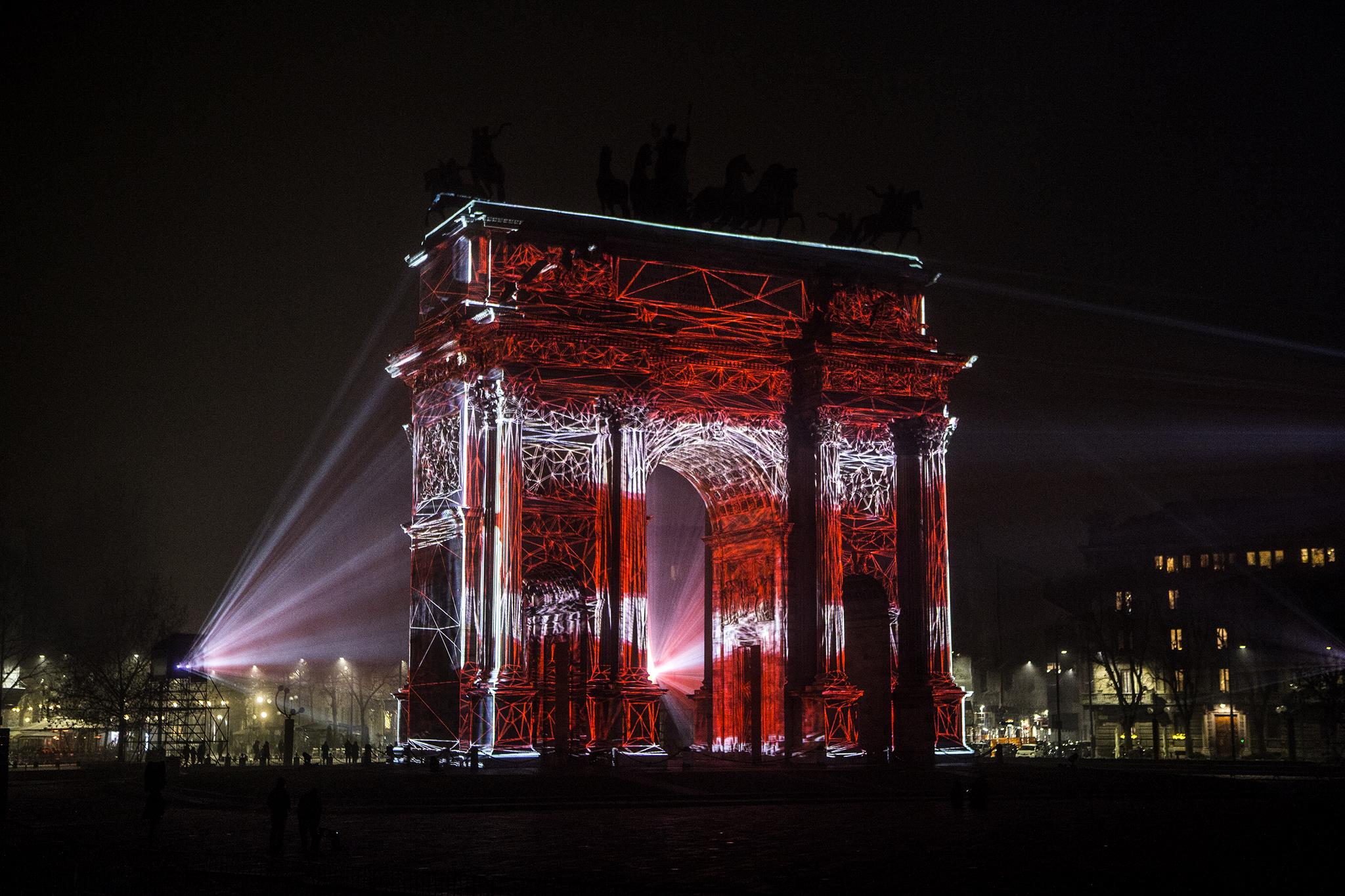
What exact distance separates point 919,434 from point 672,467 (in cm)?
830

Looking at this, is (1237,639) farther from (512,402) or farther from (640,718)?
(512,402)

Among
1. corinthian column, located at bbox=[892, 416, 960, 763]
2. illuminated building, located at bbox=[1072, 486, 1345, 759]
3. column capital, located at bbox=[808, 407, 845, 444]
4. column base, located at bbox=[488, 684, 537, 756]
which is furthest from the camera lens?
illuminated building, located at bbox=[1072, 486, 1345, 759]

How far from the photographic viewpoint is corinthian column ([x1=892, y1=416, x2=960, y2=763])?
50.1m

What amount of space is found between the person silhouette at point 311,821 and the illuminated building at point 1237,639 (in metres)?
50.6

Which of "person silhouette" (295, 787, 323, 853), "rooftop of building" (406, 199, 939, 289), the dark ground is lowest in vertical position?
the dark ground

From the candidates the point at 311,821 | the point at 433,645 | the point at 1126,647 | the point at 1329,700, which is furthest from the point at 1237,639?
the point at 311,821

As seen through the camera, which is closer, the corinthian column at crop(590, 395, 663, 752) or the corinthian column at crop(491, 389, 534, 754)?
the corinthian column at crop(491, 389, 534, 754)

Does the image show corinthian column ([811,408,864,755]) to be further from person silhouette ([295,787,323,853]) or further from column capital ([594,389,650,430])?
person silhouette ([295,787,323,853])

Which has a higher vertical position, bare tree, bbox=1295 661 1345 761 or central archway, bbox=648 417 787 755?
central archway, bbox=648 417 787 755

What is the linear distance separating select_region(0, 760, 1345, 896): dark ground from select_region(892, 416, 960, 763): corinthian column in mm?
3063

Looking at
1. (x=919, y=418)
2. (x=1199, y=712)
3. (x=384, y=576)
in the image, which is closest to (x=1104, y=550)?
(x=1199, y=712)

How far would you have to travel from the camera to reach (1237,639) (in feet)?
296

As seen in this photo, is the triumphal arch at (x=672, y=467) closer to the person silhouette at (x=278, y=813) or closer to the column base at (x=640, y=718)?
→ the column base at (x=640, y=718)

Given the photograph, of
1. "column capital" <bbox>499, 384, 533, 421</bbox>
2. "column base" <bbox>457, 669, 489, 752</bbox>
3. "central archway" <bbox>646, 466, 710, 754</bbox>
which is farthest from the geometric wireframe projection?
"central archway" <bbox>646, 466, 710, 754</bbox>
